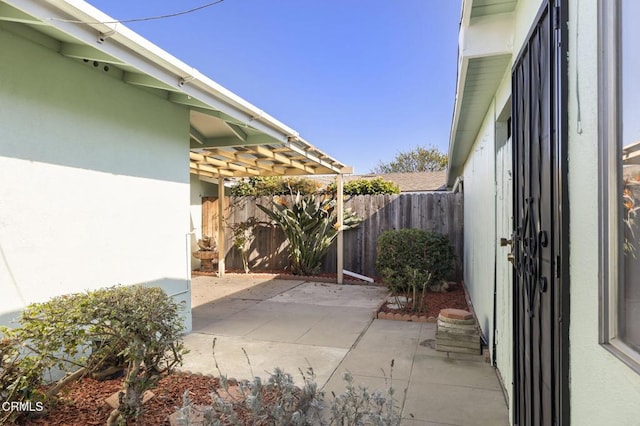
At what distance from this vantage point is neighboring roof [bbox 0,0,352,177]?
2.62 metres

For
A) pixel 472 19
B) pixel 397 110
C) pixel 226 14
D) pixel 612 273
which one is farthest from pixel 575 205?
pixel 397 110

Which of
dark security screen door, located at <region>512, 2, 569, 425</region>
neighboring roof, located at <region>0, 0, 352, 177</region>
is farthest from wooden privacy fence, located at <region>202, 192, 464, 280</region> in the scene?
dark security screen door, located at <region>512, 2, 569, 425</region>

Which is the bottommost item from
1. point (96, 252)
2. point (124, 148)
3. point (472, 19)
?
point (96, 252)

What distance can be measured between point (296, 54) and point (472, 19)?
27.6 feet

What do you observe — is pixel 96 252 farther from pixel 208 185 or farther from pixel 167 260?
pixel 208 185

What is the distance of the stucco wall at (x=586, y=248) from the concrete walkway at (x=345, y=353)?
1.67m

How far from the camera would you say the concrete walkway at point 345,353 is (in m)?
3.03

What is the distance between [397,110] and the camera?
69.4 ft

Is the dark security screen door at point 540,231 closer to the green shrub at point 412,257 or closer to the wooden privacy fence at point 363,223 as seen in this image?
the green shrub at point 412,257

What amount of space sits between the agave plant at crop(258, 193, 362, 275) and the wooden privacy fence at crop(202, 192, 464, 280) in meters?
0.38

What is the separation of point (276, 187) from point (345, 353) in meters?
7.45

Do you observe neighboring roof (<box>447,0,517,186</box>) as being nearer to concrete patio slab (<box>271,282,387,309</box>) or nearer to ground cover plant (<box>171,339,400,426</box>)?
ground cover plant (<box>171,339,400,426</box>)

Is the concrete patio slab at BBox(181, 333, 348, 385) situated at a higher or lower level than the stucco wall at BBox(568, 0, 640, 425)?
lower

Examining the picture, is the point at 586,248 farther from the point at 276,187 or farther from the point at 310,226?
the point at 276,187
